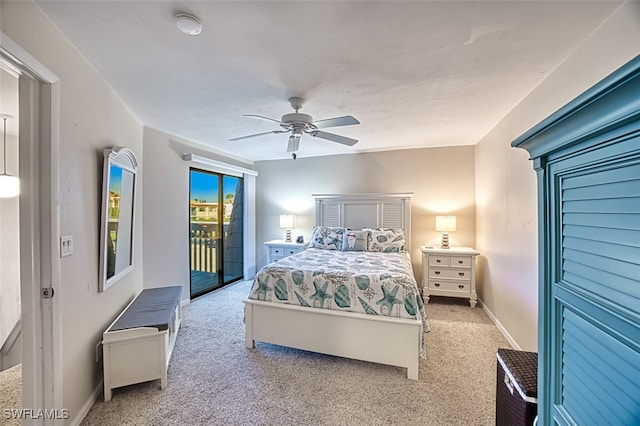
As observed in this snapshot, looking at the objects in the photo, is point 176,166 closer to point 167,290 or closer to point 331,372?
point 167,290

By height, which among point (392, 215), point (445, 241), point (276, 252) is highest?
point (392, 215)

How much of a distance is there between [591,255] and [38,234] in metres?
2.41

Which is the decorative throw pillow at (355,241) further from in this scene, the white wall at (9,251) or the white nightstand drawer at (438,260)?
the white wall at (9,251)

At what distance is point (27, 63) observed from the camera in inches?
52.4

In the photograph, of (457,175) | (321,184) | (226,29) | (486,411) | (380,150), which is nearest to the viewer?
(226,29)

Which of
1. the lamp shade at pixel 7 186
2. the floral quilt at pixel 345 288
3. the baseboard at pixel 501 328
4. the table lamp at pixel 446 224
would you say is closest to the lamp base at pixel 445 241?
the table lamp at pixel 446 224

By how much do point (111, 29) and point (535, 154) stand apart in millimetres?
2180

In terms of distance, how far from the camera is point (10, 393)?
2.05 meters

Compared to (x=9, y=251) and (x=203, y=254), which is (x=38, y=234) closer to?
(x=9, y=251)

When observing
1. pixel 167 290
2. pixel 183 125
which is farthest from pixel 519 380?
pixel 183 125

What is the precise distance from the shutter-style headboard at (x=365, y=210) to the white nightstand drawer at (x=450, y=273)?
0.59m

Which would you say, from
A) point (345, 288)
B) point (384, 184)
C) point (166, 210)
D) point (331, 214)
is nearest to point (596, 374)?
point (345, 288)

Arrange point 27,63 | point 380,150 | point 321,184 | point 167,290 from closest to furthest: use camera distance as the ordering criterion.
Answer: point 27,63 < point 167,290 < point 380,150 < point 321,184

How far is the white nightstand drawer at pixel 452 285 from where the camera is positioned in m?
3.83
